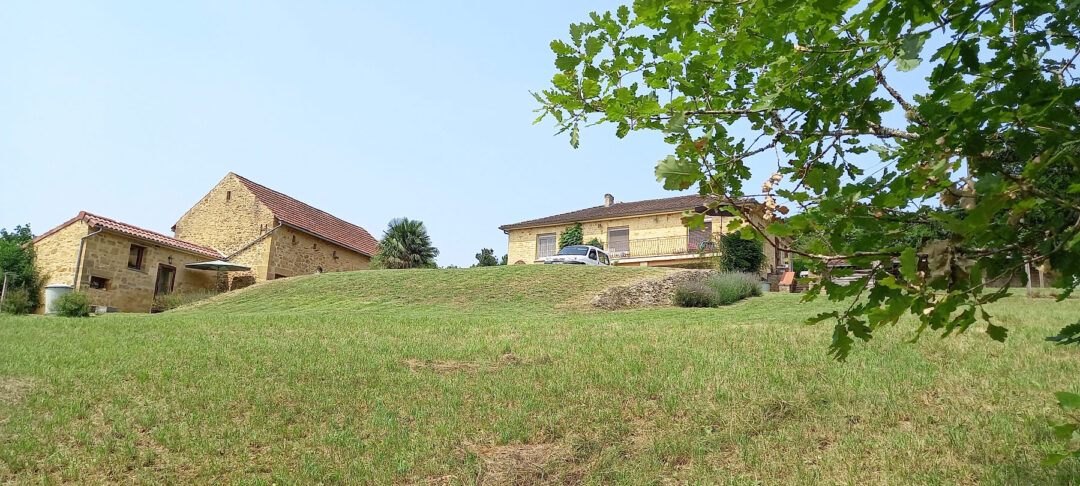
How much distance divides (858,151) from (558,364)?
19.1 feet

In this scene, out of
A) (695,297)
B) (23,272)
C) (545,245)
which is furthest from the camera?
(545,245)

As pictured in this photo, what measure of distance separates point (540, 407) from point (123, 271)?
77.2ft

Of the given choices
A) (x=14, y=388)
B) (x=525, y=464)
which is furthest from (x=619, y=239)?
(x=525, y=464)

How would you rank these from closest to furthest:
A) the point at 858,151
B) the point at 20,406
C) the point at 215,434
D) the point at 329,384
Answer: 1. the point at 858,151
2. the point at 215,434
3. the point at 20,406
4. the point at 329,384

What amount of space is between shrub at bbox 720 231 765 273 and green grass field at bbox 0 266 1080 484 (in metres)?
16.2

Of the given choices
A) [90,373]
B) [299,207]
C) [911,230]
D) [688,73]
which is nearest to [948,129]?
[911,230]

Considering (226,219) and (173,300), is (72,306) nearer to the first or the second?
(173,300)

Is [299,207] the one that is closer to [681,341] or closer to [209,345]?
[209,345]

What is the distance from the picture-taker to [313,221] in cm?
3388

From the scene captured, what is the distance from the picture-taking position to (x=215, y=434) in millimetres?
6168

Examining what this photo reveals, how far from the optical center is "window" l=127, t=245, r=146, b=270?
24.6 metres

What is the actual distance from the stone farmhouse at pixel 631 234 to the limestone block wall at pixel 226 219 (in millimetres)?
12618

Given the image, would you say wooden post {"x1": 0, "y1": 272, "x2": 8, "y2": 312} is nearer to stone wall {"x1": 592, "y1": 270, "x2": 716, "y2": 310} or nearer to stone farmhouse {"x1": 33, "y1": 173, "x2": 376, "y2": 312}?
stone farmhouse {"x1": 33, "y1": 173, "x2": 376, "y2": 312}

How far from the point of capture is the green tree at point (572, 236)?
35.8 m
